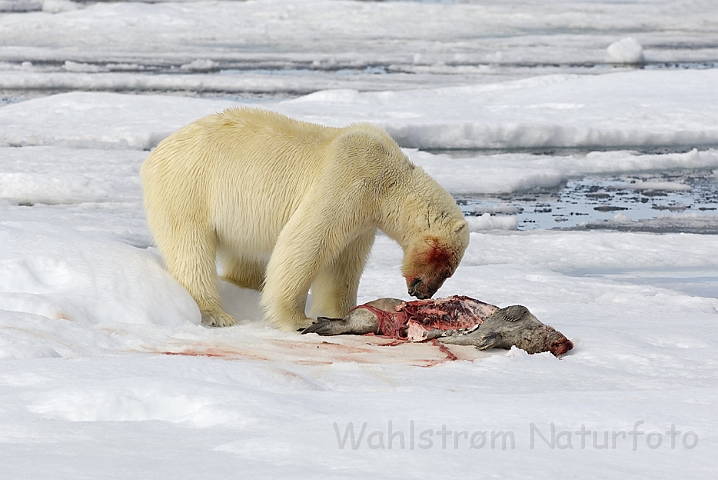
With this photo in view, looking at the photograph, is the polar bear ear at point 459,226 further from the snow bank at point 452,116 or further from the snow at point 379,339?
the snow bank at point 452,116

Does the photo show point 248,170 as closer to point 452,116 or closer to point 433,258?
point 433,258

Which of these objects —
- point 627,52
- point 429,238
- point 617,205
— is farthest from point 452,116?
point 627,52

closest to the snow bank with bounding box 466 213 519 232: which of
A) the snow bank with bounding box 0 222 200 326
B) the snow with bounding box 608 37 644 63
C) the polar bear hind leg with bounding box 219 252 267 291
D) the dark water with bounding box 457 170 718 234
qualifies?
the dark water with bounding box 457 170 718 234

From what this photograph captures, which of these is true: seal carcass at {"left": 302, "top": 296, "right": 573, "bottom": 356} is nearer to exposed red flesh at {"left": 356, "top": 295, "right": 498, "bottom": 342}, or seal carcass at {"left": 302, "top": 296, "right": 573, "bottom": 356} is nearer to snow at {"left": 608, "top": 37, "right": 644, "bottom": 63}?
exposed red flesh at {"left": 356, "top": 295, "right": 498, "bottom": 342}

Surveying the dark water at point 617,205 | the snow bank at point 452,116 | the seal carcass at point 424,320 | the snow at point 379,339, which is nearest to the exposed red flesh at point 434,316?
the seal carcass at point 424,320

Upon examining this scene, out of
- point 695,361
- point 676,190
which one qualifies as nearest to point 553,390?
point 695,361

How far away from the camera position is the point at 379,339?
473cm

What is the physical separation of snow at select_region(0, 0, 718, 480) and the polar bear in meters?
0.24

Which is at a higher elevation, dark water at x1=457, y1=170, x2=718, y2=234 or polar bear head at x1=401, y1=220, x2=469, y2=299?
polar bear head at x1=401, y1=220, x2=469, y2=299

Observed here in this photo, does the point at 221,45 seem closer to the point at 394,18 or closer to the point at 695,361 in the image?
the point at 394,18

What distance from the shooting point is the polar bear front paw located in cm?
494

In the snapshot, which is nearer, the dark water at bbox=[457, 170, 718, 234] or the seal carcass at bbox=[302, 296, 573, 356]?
the seal carcass at bbox=[302, 296, 573, 356]

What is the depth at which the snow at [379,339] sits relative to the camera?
2.39 meters

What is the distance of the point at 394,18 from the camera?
29.0m
